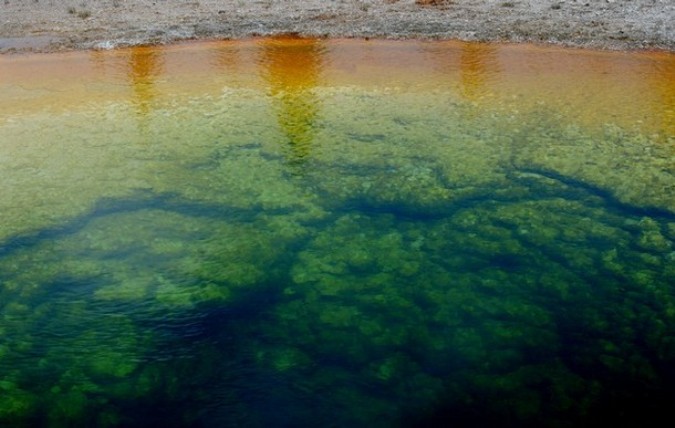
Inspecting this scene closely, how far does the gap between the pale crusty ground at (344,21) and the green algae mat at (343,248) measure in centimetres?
110

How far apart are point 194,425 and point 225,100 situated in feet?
12.7

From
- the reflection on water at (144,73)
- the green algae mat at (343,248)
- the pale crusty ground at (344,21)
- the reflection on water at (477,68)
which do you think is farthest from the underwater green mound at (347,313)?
the pale crusty ground at (344,21)

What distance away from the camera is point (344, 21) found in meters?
8.47

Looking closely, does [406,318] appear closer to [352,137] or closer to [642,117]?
[352,137]

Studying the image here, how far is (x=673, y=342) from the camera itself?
326 centimetres

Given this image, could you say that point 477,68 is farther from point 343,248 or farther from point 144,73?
point 144,73

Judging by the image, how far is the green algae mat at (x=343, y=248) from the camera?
3.08m

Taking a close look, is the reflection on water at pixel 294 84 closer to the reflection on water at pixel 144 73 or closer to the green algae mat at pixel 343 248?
the green algae mat at pixel 343 248

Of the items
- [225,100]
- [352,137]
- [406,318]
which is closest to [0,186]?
[225,100]

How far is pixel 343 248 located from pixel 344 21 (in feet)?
16.8

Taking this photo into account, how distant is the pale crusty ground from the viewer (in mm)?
7590

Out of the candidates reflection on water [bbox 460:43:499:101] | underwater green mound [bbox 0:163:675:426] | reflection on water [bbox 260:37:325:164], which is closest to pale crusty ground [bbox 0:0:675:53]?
reflection on water [bbox 460:43:499:101]

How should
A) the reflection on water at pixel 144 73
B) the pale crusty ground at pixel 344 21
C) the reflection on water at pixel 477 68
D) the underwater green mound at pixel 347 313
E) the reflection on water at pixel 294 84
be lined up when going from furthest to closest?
the pale crusty ground at pixel 344 21 < the reflection on water at pixel 144 73 < the reflection on water at pixel 477 68 < the reflection on water at pixel 294 84 < the underwater green mound at pixel 347 313

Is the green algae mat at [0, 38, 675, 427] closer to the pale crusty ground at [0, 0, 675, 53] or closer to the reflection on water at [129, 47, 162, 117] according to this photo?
the reflection on water at [129, 47, 162, 117]
